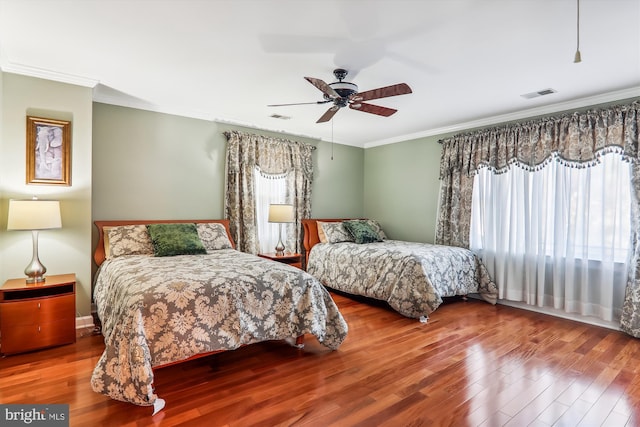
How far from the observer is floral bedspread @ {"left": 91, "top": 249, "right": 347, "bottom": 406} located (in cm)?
201

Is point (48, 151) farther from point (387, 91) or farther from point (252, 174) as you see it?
point (387, 91)

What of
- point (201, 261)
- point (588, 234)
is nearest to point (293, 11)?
point (201, 261)

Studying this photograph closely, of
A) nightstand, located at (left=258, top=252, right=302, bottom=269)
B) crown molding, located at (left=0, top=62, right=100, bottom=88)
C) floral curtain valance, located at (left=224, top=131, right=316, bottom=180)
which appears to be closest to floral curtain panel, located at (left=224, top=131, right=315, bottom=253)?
floral curtain valance, located at (left=224, top=131, right=316, bottom=180)

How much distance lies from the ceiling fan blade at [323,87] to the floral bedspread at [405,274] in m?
2.00

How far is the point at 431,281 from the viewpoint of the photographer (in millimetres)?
3762

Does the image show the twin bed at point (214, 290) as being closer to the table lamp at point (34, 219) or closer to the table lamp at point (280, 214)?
the table lamp at point (34, 219)

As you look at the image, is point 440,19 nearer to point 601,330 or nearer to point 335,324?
point 335,324

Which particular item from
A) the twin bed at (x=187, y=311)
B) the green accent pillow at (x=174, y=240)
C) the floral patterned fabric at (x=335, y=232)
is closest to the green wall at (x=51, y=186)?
the twin bed at (x=187, y=311)

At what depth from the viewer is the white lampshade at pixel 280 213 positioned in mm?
4703

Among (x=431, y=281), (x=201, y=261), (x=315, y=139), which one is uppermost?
(x=315, y=139)

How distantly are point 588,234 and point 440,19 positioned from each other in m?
2.99

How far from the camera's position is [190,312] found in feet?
7.44

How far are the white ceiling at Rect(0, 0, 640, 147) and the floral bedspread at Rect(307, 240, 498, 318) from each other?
6.00 feet

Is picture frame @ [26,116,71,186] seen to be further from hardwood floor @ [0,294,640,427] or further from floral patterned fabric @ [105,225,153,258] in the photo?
hardwood floor @ [0,294,640,427]
